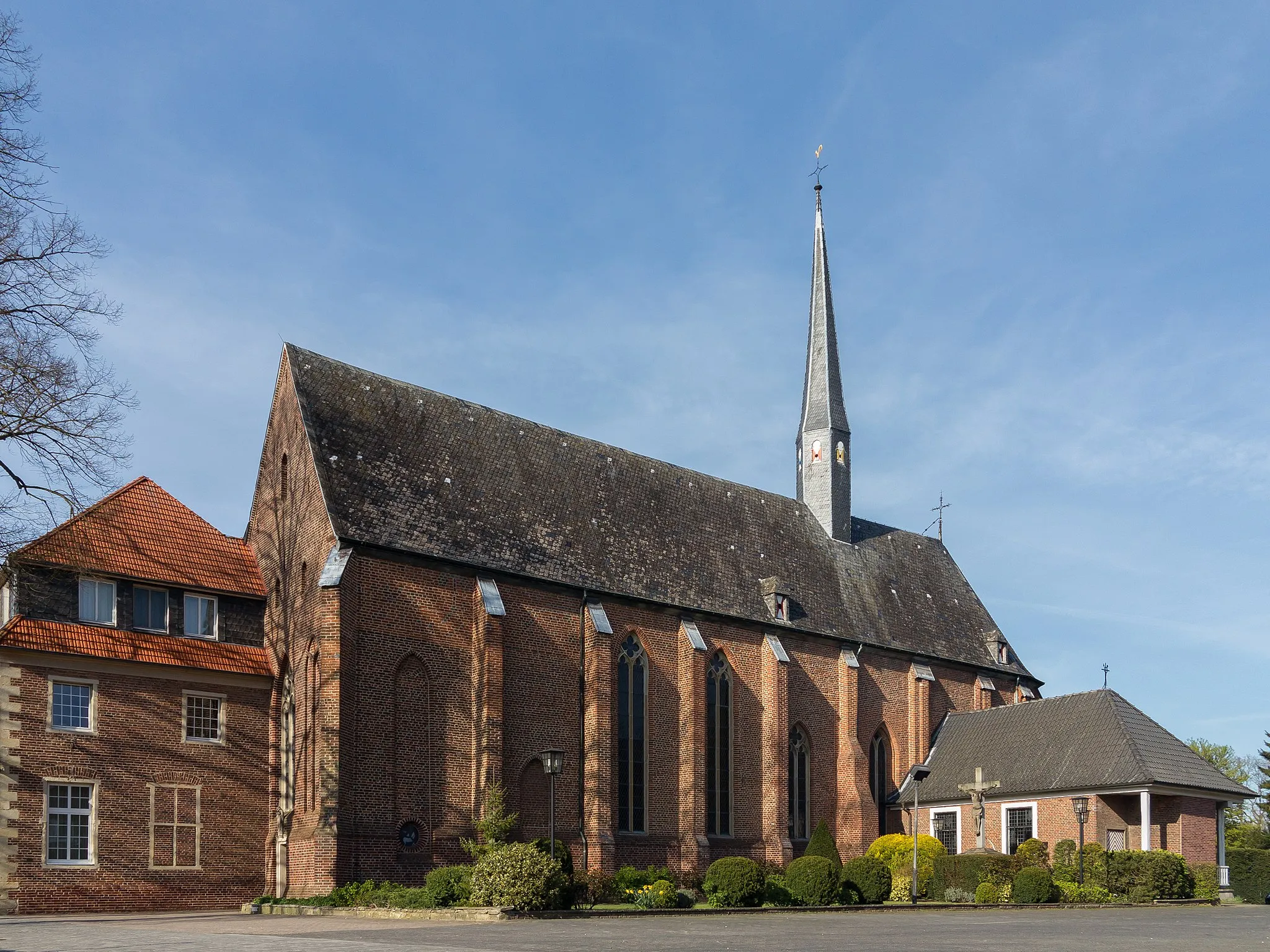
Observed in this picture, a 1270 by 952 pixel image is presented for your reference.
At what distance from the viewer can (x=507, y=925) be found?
21656mm

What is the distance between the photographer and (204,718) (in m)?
32.2

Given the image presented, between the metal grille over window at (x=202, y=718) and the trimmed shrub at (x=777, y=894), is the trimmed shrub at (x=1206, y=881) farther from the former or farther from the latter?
the metal grille over window at (x=202, y=718)

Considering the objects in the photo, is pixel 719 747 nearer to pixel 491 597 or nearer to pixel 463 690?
pixel 463 690

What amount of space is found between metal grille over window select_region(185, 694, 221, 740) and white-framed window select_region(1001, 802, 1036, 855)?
2560 centimetres

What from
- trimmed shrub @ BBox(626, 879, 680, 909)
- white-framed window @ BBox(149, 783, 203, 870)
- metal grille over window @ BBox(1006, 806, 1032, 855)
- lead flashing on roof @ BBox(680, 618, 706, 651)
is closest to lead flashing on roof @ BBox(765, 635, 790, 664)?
lead flashing on roof @ BBox(680, 618, 706, 651)

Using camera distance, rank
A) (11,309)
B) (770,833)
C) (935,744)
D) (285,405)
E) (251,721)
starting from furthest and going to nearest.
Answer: (935,744) → (770,833) → (285,405) → (251,721) → (11,309)

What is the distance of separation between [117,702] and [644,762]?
14960 mm

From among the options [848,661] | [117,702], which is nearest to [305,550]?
[117,702]

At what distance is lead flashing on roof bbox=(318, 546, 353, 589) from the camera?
31062mm

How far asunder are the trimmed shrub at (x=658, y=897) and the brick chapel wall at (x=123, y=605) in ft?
41.7

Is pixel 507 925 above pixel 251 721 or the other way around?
the other way around

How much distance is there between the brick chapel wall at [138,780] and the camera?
93.2 feet

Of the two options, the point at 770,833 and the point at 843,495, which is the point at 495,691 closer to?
the point at 770,833

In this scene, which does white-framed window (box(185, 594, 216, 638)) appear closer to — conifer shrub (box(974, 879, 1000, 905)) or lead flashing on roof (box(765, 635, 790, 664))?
lead flashing on roof (box(765, 635, 790, 664))
